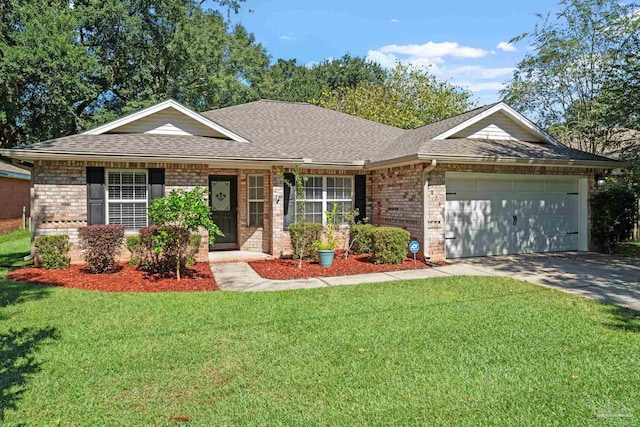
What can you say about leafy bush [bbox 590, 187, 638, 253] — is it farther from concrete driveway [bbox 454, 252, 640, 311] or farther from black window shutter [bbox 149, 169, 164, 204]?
black window shutter [bbox 149, 169, 164, 204]

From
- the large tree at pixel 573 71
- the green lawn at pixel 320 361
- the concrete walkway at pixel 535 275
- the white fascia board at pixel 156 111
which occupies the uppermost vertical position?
the large tree at pixel 573 71

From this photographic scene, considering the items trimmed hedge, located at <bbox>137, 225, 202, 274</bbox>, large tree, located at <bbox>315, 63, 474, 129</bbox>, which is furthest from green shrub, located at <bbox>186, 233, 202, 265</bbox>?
large tree, located at <bbox>315, 63, 474, 129</bbox>

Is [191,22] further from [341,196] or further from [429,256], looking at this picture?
[429,256]

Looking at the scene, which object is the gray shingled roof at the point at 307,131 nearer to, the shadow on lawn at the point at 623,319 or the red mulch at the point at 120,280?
the red mulch at the point at 120,280

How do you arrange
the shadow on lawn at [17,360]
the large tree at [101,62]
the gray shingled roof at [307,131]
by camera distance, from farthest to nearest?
the large tree at [101,62] < the gray shingled roof at [307,131] < the shadow on lawn at [17,360]

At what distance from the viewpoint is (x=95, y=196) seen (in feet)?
31.6

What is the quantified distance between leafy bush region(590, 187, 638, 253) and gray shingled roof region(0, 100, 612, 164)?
3.75 ft

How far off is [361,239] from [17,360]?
840 cm

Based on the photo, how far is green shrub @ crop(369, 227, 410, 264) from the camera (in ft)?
32.2

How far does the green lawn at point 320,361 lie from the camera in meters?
3.23

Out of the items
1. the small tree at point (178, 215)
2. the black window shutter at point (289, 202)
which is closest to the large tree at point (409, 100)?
the black window shutter at point (289, 202)

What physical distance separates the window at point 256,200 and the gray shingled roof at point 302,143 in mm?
1008

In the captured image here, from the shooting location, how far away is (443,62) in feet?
88.5

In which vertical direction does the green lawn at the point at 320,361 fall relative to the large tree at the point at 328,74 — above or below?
below
